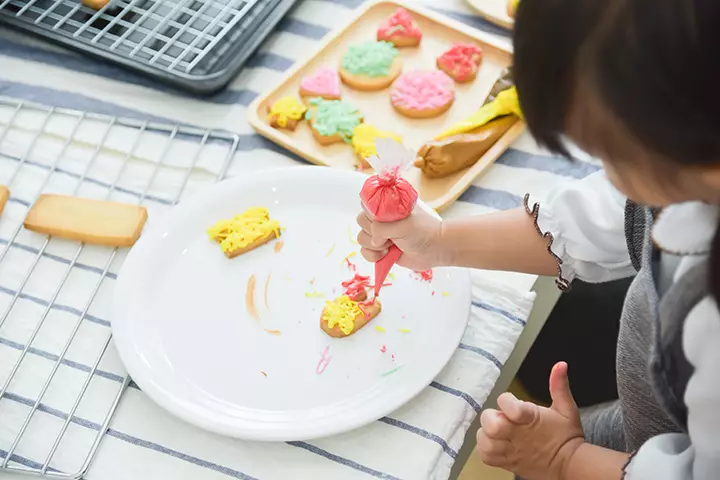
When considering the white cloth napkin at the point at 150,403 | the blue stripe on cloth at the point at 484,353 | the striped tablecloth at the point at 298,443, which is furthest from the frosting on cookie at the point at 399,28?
the blue stripe on cloth at the point at 484,353

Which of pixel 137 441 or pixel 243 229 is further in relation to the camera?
pixel 243 229

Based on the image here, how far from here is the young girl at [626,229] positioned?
37cm

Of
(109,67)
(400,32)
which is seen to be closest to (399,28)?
(400,32)

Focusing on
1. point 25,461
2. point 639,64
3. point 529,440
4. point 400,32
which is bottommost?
point 25,461

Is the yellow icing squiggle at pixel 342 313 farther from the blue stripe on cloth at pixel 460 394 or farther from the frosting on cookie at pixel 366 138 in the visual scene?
the frosting on cookie at pixel 366 138

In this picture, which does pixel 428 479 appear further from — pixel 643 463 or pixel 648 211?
pixel 648 211

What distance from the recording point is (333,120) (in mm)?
936

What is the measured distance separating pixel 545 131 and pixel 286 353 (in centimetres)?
38

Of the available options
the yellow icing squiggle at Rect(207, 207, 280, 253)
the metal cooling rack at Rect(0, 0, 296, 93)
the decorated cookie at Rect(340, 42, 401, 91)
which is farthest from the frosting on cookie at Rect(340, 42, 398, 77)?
the yellow icing squiggle at Rect(207, 207, 280, 253)

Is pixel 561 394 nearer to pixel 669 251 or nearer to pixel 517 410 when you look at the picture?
pixel 517 410

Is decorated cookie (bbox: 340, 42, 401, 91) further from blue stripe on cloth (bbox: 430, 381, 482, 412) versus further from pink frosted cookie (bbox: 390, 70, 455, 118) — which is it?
blue stripe on cloth (bbox: 430, 381, 482, 412)

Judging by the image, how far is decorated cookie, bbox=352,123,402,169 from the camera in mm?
904

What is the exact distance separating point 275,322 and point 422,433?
0.18m

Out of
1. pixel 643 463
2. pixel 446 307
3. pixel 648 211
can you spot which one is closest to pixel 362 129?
pixel 446 307
